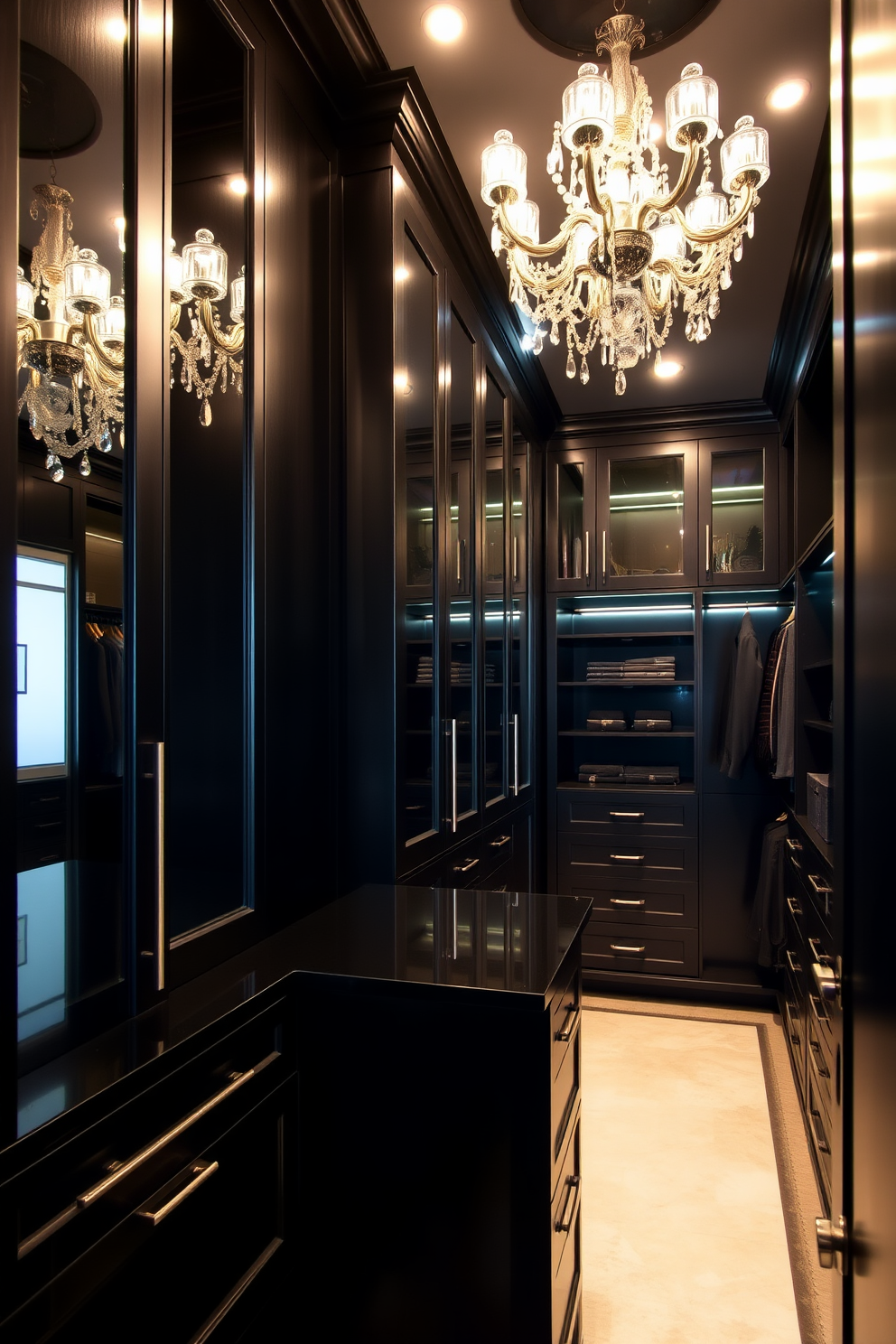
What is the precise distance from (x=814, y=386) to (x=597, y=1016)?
9.76 ft

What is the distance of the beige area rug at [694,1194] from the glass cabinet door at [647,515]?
7.52 ft

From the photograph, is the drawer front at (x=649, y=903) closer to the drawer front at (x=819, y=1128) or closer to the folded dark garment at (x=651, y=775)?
the folded dark garment at (x=651, y=775)

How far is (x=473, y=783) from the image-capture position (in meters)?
2.86

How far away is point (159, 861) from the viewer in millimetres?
1280

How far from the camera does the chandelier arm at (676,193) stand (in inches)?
75.8

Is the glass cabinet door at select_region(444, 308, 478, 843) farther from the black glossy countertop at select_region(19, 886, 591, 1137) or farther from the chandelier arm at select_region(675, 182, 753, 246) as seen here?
the chandelier arm at select_region(675, 182, 753, 246)

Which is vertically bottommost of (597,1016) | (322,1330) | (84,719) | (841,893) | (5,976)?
(597,1016)

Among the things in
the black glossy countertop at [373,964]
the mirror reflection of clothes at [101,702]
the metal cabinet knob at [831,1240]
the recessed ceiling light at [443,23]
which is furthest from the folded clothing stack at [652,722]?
the metal cabinet knob at [831,1240]

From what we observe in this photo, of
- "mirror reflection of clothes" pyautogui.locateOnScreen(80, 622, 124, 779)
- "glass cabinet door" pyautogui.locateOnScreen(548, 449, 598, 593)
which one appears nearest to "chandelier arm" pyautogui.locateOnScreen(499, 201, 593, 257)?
"mirror reflection of clothes" pyautogui.locateOnScreen(80, 622, 124, 779)

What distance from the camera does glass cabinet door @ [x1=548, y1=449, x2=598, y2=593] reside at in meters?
4.58

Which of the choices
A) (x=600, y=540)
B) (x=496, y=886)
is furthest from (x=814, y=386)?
(x=496, y=886)

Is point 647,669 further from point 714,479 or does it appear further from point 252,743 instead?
point 252,743

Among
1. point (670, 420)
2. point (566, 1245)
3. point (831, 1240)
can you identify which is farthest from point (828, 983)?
point (670, 420)

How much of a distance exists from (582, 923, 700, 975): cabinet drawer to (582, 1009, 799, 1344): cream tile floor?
0.56 meters
